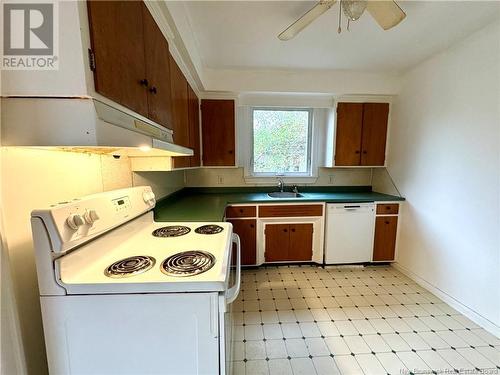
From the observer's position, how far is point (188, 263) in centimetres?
93

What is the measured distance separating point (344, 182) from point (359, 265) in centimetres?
115

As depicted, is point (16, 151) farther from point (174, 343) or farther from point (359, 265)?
point (359, 265)

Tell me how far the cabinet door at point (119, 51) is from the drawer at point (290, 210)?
186cm

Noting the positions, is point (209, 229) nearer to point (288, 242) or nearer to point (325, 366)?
point (325, 366)

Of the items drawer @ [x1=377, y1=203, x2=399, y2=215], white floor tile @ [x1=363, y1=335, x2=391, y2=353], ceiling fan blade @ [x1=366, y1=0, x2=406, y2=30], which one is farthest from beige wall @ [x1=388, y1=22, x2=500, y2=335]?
ceiling fan blade @ [x1=366, y1=0, x2=406, y2=30]

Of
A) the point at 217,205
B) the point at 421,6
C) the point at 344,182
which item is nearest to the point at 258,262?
the point at 217,205

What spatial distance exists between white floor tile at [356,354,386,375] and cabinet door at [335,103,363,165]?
81.7 inches

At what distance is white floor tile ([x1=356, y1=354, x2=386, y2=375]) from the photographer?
142cm

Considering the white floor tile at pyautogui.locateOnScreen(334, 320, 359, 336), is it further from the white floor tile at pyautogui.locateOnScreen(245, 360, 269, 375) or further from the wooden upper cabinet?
the wooden upper cabinet

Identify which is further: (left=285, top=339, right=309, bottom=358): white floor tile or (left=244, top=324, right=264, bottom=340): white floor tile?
(left=244, top=324, right=264, bottom=340): white floor tile

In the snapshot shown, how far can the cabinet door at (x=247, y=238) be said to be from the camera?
2664mm

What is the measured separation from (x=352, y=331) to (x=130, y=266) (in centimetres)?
174

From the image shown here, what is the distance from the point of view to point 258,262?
2738 millimetres

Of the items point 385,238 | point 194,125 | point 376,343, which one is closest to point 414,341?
point 376,343
